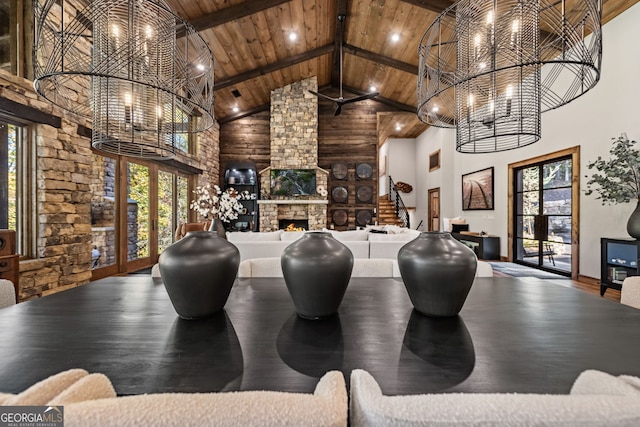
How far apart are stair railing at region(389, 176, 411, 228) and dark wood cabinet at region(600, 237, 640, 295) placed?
6.58 m

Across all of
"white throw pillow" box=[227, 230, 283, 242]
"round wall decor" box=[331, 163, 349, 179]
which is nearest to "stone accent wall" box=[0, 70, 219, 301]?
"white throw pillow" box=[227, 230, 283, 242]

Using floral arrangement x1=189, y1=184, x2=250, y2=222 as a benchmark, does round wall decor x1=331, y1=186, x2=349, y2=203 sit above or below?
above

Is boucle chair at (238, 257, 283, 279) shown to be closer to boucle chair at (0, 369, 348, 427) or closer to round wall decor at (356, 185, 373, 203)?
boucle chair at (0, 369, 348, 427)

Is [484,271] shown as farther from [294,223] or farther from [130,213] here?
[294,223]

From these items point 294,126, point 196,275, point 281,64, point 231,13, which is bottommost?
point 196,275

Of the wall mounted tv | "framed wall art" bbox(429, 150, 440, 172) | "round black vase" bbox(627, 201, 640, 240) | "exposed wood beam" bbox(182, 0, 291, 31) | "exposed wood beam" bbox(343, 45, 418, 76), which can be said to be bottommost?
"round black vase" bbox(627, 201, 640, 240)

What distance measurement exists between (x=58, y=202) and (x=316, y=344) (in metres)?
3.98

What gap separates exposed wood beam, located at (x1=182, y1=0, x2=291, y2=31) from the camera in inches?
178

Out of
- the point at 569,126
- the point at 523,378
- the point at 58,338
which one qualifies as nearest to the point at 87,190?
the point at 58,338

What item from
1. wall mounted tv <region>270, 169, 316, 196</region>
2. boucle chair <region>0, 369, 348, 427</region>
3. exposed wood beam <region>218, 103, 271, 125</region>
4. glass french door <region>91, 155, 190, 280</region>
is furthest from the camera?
exposed wood beam <region>218, 103, 271, 125</region>

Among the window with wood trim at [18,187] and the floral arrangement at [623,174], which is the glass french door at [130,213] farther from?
the floral arrangement at [623,174]

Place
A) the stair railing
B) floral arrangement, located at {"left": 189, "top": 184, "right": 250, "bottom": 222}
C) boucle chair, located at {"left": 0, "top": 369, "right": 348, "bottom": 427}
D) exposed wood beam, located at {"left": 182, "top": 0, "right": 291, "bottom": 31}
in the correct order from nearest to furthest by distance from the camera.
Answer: boucle chair, located at {"left": 0, "top": 369, "right": 348, "bottom": 427}, floral arrangement, located at {"left": 189, "top": 184, "right": 250, "bottom": 222}, exposed wood beam, located at {"left": 182, "top": 0, "right": 291, "bottom": 31}, the stair railing

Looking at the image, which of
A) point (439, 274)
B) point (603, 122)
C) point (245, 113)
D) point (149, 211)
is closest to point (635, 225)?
point (603, 122)

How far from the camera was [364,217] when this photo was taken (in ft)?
27.2
